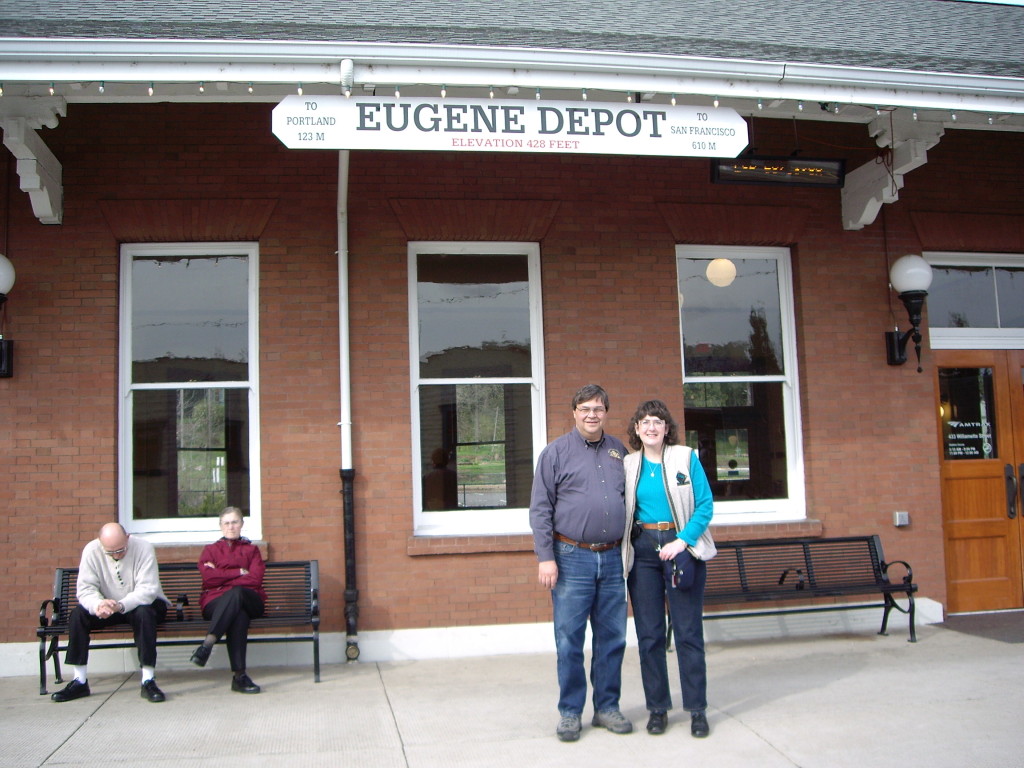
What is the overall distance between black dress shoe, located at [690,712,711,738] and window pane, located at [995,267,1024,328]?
17.2 ft

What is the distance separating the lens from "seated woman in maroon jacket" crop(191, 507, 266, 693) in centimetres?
586

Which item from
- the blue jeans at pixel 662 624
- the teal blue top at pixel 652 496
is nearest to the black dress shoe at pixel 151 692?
the blue jeans at pixel 662 624

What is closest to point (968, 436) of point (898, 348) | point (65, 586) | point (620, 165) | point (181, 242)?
point (898, 348)

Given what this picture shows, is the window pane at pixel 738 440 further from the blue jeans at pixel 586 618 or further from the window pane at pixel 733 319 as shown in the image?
the blue jeans at pixel 586 618

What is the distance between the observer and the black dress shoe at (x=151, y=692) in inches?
223

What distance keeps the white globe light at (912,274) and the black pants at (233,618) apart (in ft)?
18.3

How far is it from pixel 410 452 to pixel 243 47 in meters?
3.09

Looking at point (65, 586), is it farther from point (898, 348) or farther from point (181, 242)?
point (898, 348)

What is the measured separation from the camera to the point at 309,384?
22.6ft

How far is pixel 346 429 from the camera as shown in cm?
679

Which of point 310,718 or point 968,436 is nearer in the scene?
point 310,718

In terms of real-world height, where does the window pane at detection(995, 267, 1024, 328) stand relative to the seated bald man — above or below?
above

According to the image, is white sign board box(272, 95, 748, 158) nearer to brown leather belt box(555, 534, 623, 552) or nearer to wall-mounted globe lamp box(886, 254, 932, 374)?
brown leather belt box(555, 534, 623, 552)

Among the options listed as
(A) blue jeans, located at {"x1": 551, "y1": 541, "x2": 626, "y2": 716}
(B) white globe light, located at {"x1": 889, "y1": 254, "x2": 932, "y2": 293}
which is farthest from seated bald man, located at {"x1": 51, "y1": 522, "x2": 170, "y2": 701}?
(B) white globe light, located at {"x1": 889, "y1": 254, "x2": 932, "y2": 293}
